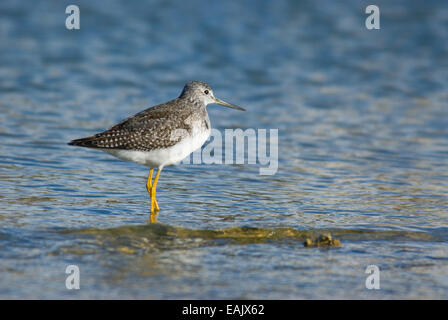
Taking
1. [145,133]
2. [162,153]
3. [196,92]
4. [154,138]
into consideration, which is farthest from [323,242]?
[196,92]

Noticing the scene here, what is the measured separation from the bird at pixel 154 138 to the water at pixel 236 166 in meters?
0.81

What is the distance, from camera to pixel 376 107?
17.5 meters

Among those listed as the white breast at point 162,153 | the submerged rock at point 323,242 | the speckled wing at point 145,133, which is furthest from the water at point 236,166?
the speckled wing at point 145,133

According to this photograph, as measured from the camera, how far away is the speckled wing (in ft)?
32.3

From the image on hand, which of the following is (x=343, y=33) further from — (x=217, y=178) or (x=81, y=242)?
(x=81, y=242)

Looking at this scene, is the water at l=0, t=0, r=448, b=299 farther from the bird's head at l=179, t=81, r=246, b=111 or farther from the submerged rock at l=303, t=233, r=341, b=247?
the bird's head at l=179, t=81, r=246, b=111

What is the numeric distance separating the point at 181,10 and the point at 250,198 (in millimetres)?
15544

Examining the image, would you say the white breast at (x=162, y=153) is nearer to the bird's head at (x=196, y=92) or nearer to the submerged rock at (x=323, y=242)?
the bird's head at (x=196, y=92)

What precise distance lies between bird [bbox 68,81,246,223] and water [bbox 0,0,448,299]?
805mm

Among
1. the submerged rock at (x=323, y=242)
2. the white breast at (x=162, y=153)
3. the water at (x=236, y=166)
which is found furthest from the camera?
the white breast at (x=162, y=153)

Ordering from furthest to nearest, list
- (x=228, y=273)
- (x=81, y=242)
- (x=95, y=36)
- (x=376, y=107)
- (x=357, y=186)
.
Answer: (x=95, y=36), (x=376, y=107), (x=357, y=186), (x=81, y=242), (x=228, y=273)

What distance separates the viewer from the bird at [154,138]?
9891 millimetres

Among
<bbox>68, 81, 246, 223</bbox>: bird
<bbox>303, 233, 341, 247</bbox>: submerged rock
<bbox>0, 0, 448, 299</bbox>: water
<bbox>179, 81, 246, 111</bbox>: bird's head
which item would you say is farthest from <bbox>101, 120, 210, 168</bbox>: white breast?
<bbox>303, 233, 341, 247</bbox>: submerged rock
